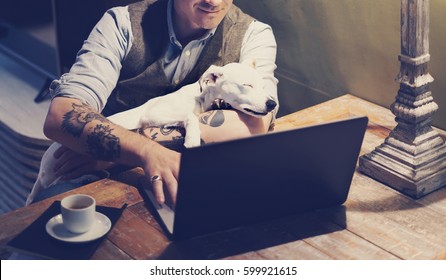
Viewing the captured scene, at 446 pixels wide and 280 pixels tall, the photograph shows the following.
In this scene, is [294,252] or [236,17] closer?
[294,252]

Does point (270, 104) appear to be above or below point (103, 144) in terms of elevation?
above

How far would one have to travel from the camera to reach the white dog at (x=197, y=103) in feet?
6.22

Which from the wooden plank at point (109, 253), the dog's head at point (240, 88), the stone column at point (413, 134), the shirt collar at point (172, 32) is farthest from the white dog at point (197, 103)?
the wooden plank at point (109, 253)

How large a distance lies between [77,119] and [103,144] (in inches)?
4.3

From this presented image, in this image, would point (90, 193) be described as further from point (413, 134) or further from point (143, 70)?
point (413, 134)

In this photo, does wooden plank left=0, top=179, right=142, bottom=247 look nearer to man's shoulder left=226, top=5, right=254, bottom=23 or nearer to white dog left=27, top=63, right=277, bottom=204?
white dog left=27, top=63, right=277, bottom=204

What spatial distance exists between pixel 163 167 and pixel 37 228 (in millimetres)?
322

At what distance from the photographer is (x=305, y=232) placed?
1592mm

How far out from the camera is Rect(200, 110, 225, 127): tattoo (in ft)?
6.32

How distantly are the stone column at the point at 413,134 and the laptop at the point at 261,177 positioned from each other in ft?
0.74

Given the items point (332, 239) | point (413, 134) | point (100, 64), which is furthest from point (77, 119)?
point (413, 134)

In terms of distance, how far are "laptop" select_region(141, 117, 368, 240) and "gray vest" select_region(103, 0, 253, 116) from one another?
0.67m

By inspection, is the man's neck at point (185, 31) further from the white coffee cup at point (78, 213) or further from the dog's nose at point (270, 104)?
the white coffee cup at point (78, 213)

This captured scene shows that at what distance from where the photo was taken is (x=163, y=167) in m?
1.68
